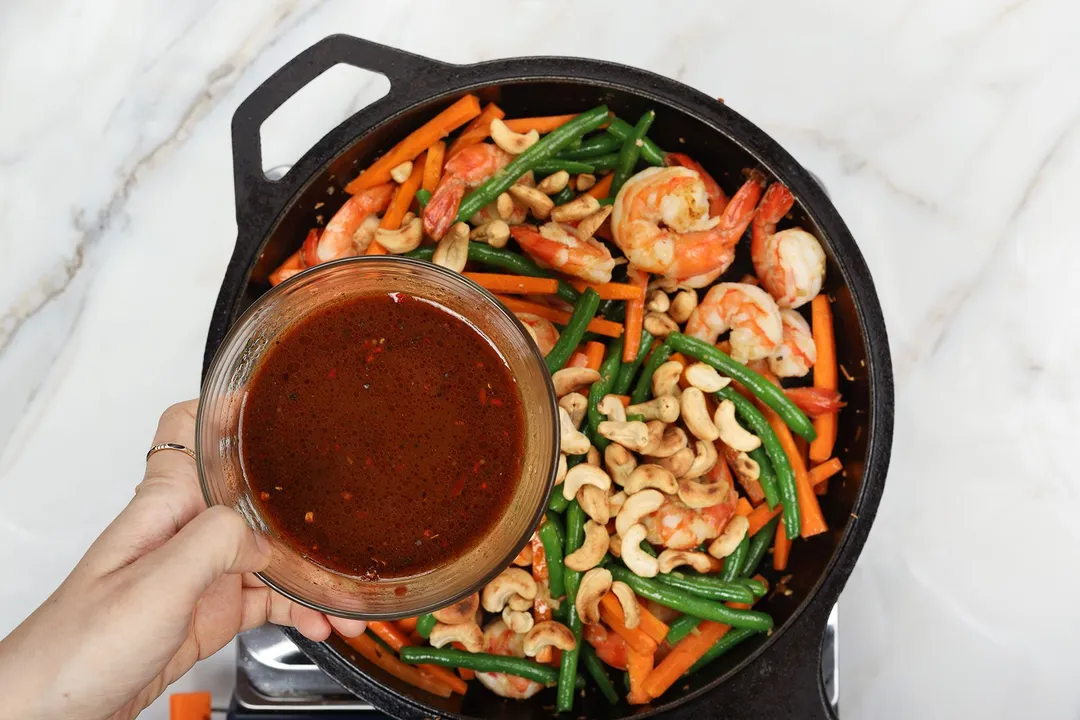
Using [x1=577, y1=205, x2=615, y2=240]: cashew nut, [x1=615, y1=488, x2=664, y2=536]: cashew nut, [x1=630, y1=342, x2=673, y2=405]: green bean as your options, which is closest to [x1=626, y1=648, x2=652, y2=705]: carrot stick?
[x1=615, y1=488, x2=664, y2=536]: cashew nut

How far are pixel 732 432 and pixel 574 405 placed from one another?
0.44 meters

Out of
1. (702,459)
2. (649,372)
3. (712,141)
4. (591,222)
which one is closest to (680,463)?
(702,459)

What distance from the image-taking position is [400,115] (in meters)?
2.09

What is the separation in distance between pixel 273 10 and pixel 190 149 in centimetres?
58

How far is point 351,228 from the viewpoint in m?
2.19

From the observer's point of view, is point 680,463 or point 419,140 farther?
point 419,140

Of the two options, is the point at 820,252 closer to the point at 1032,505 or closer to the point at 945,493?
the point at 945,493

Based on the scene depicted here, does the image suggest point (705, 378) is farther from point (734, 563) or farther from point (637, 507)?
point (734, 563)

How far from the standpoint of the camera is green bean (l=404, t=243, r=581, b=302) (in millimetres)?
2121

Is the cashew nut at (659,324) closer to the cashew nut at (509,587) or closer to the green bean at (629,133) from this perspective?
the green bean at (629,133)

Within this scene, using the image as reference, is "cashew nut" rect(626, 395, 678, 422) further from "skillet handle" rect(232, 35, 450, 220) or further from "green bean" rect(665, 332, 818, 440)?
"skillet handle" rect(232, 35, 450, 220)

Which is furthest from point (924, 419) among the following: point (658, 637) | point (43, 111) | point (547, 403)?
point (43, 111)

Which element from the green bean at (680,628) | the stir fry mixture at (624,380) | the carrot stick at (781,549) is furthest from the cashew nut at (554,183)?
the green bean at (680,628)

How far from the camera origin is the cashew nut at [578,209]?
6.88ft
